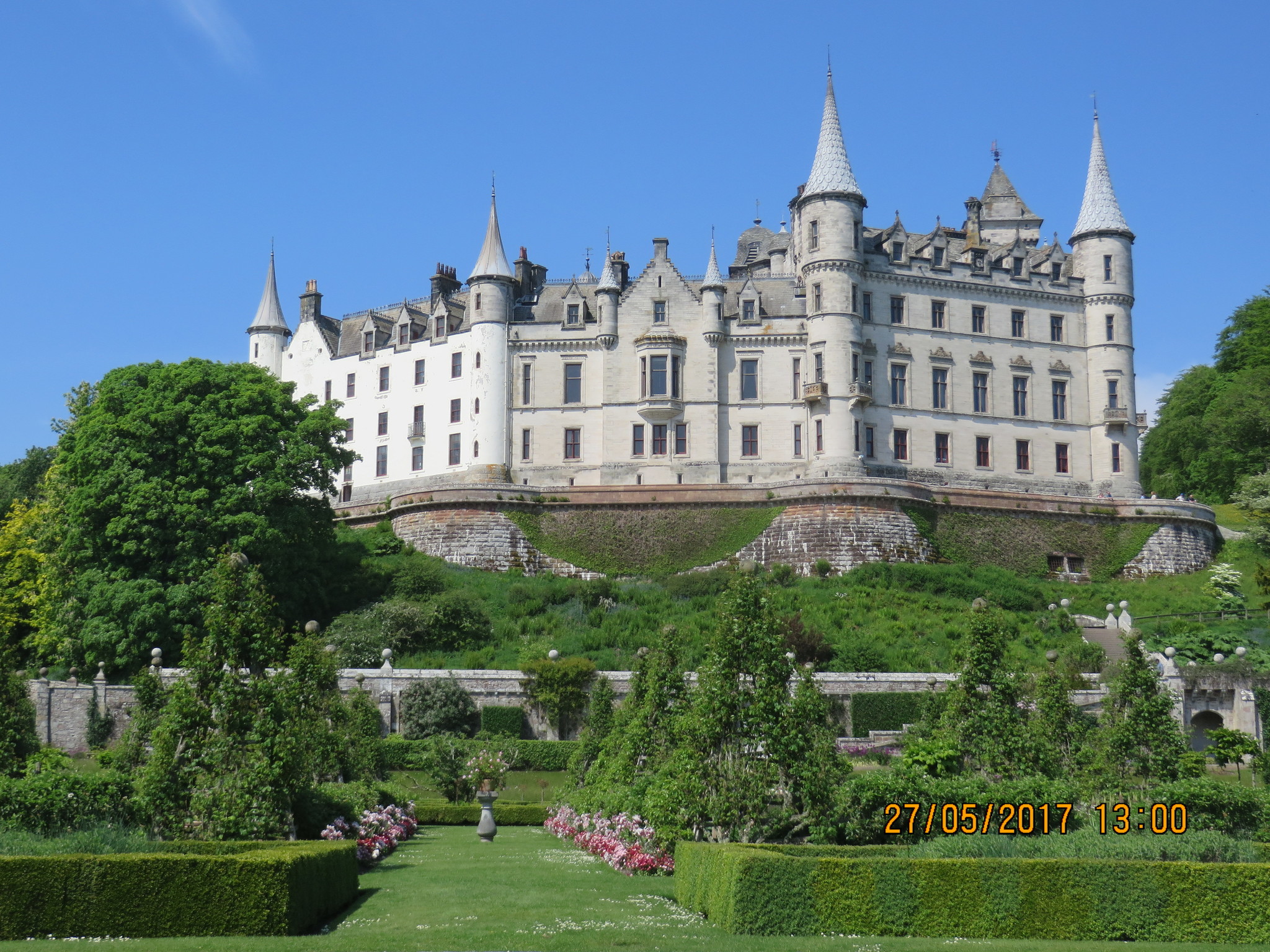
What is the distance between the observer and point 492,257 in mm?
70562

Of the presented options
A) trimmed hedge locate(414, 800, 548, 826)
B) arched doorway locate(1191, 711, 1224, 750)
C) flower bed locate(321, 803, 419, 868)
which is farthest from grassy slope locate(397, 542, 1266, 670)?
flower bed locate(321, 803, 419, 868)

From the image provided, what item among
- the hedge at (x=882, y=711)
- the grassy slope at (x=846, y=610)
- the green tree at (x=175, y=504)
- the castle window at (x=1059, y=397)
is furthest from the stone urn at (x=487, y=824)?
the castle window at (x=1059, y=397)

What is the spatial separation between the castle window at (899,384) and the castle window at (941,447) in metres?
2.38

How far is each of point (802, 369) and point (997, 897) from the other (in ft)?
170

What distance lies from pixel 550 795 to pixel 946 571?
86.7ft

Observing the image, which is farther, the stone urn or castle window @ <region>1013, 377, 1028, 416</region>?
castle window @ <region>1013, 377, 1028, 416</region>

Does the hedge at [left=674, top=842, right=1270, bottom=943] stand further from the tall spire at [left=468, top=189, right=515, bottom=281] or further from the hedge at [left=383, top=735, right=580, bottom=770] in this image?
the tall spire at [left=468, top=189, right=515, bottom=281]

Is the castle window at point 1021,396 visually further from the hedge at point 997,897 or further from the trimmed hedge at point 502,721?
the hedge at point 997,897

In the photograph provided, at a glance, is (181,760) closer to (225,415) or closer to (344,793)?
(344,793)

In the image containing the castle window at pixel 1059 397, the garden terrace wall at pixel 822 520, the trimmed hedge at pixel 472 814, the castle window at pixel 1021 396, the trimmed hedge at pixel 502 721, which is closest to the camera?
the trimmed hedge at pixel 472 814

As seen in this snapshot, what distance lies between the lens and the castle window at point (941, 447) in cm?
6950

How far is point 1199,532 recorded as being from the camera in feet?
225

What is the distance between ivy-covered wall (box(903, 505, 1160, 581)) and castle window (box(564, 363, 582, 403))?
1640 centimetres

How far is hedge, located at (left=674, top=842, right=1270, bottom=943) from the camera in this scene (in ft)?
59.0
